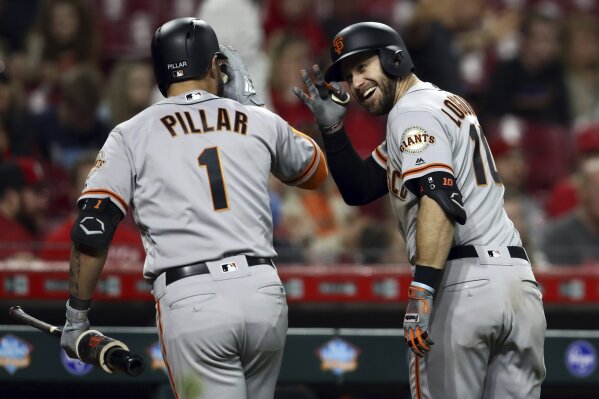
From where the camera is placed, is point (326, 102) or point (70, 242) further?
point (70, 242)

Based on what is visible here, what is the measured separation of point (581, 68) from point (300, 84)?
92.3 inches

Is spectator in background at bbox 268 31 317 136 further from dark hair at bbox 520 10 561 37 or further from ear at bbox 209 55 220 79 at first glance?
ear at bbox 209 55 220 79

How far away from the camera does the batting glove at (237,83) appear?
4277 millimetres

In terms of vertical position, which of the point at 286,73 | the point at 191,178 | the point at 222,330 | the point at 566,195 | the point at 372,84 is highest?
the point at 372,84

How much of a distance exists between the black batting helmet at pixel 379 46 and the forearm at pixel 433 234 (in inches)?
22.6

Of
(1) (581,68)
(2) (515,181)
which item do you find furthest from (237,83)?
(1) (581,68)

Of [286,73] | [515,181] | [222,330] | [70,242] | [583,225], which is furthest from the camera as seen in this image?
[286,73]

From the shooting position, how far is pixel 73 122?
7.94m

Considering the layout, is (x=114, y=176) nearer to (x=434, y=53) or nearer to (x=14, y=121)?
(x=14, y=121)

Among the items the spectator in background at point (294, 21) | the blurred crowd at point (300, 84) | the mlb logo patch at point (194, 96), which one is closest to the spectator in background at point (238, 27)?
the blurred crowd at point (300, 84)

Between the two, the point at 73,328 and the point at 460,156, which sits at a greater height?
the point at 460,156

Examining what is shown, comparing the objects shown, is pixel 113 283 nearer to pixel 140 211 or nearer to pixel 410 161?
pixel 140 211

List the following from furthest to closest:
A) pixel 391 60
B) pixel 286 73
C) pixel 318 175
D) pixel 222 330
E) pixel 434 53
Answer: pixel 286 73, pixel 434 53, pixel 318 175, pixel 391 60, pixel 222 330

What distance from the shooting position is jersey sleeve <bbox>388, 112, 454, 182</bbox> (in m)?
3.93
